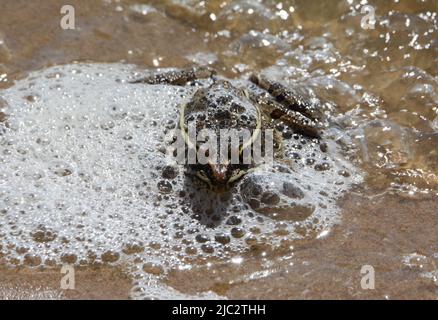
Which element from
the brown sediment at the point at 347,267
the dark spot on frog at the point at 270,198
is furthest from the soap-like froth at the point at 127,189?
the brown sediment at the point at 347,267

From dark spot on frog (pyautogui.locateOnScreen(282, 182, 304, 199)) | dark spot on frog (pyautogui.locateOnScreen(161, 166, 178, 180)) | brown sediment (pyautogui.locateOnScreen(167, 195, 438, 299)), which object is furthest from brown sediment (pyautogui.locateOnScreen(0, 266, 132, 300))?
dark spot on frog (pyautogui.locateOnScreen(282, 182, 304, 199))

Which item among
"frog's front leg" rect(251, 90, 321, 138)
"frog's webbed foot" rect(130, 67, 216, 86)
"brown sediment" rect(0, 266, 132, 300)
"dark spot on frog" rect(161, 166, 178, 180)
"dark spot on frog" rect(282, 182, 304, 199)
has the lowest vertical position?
"brown sediment" rect(0, 266, 132, 300)

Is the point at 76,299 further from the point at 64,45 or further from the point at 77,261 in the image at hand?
the point at 64,45

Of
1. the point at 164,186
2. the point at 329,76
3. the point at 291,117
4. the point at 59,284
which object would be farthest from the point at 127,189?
the point at 329,76

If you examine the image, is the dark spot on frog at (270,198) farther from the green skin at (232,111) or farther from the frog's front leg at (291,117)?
the frog's front leg at (291,117)

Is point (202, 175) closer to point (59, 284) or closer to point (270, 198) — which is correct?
point (270, 198)

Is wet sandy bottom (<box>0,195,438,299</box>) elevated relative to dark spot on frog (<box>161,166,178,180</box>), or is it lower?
lower

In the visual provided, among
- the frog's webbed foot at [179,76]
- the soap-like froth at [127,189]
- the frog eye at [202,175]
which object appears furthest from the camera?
the frog's webbed foot at [179,76]

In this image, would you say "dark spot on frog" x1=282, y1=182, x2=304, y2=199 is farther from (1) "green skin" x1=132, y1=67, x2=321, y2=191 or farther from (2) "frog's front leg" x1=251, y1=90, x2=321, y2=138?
(2) "frog's front leg" x1=251, y1=90, x2=321, y2=138
